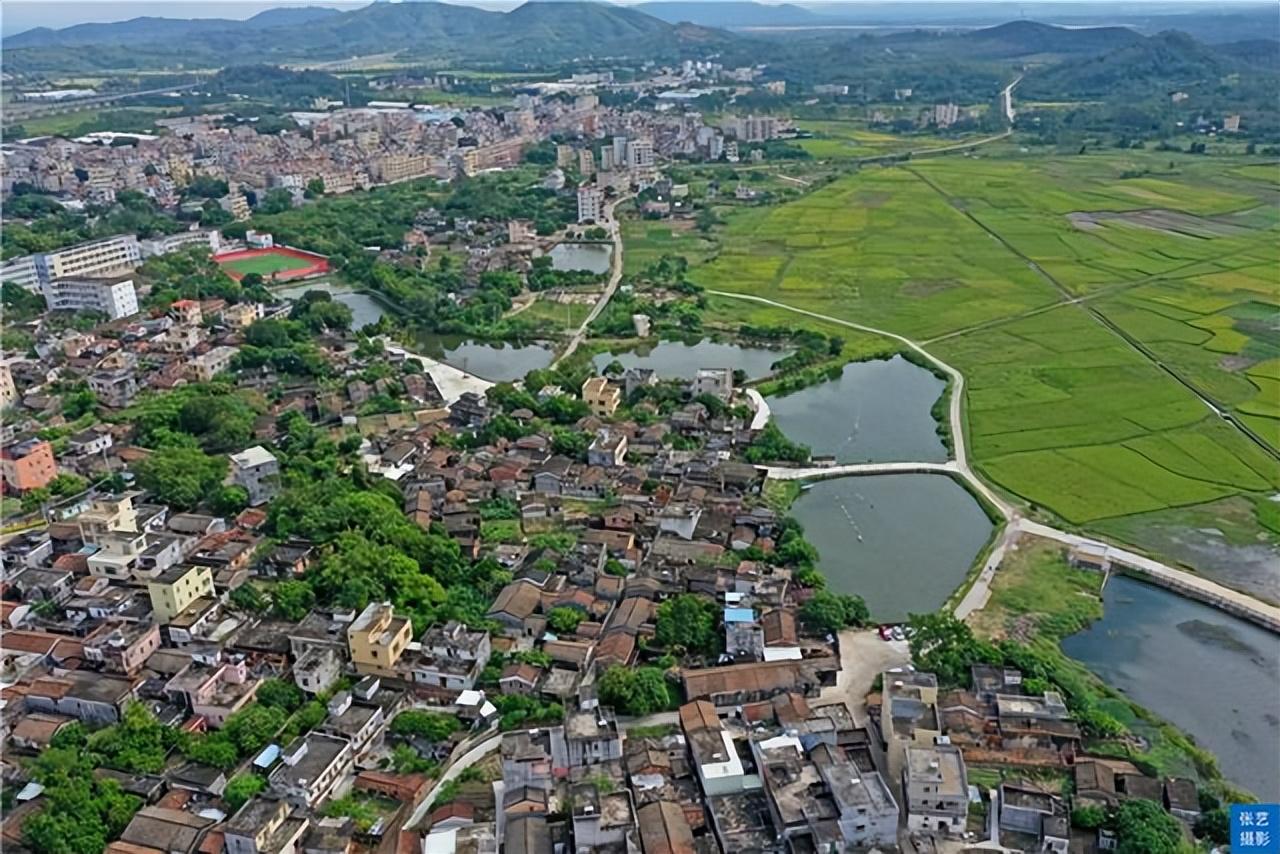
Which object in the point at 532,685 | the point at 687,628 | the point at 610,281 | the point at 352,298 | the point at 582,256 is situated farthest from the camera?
the point at 582,256

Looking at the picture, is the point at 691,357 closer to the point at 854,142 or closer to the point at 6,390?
the point at 6,390

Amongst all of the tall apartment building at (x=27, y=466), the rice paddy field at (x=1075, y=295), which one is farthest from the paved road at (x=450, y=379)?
the rice paddy field at (x=1075, y=295)

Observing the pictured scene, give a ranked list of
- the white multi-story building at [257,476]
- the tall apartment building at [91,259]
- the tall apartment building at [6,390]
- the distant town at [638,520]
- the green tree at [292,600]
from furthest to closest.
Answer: the tall apartment building at [91,259] → the tall apartment building at [6,390] → the white multi-story building at [257,476] → the green tree at [292,600] → the distant town at [638,520]

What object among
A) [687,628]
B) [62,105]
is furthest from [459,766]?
[62,105]

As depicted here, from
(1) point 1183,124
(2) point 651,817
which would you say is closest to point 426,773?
(2) point 651,817

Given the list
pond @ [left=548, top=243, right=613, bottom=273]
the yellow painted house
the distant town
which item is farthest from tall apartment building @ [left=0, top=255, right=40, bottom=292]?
the yellow painted house

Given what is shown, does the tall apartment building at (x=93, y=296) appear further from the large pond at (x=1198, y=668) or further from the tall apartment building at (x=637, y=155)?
the tall apartment building at (x=637, y=155)

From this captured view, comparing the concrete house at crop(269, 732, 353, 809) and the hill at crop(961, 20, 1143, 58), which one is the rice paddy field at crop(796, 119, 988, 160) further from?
the concrete house at crop(269, 732, 353, 809)
